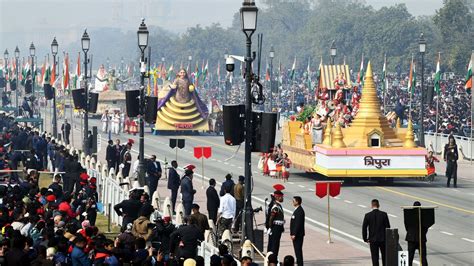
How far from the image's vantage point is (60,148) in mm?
50031

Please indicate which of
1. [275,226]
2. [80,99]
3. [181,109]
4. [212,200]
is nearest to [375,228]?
[275,226]

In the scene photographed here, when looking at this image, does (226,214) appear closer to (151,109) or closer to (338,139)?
(151,109)

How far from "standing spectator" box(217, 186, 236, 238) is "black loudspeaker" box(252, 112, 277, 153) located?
16.1 feet

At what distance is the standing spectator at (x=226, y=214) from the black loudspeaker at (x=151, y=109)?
32.1ft

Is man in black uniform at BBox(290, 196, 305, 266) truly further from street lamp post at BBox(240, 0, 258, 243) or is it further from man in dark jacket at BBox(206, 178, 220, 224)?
man in dark jacket at BBox(206, 178, 220, 224)

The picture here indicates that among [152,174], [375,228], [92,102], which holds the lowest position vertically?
[152,174]

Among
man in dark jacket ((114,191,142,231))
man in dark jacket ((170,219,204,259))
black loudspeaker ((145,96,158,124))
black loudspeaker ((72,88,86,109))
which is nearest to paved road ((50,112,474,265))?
man in dark jacket ((114,191,142,231))

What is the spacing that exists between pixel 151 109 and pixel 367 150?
393 inches

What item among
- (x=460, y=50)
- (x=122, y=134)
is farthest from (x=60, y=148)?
(x=460, y=50)

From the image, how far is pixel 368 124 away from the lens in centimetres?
5141

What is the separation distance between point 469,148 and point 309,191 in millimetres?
17036

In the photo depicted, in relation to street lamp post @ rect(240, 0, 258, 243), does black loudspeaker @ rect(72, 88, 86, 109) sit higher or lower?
lower

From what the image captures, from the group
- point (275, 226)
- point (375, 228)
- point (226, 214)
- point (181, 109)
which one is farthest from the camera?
point (181, 109)

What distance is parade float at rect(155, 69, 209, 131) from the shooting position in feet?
270
